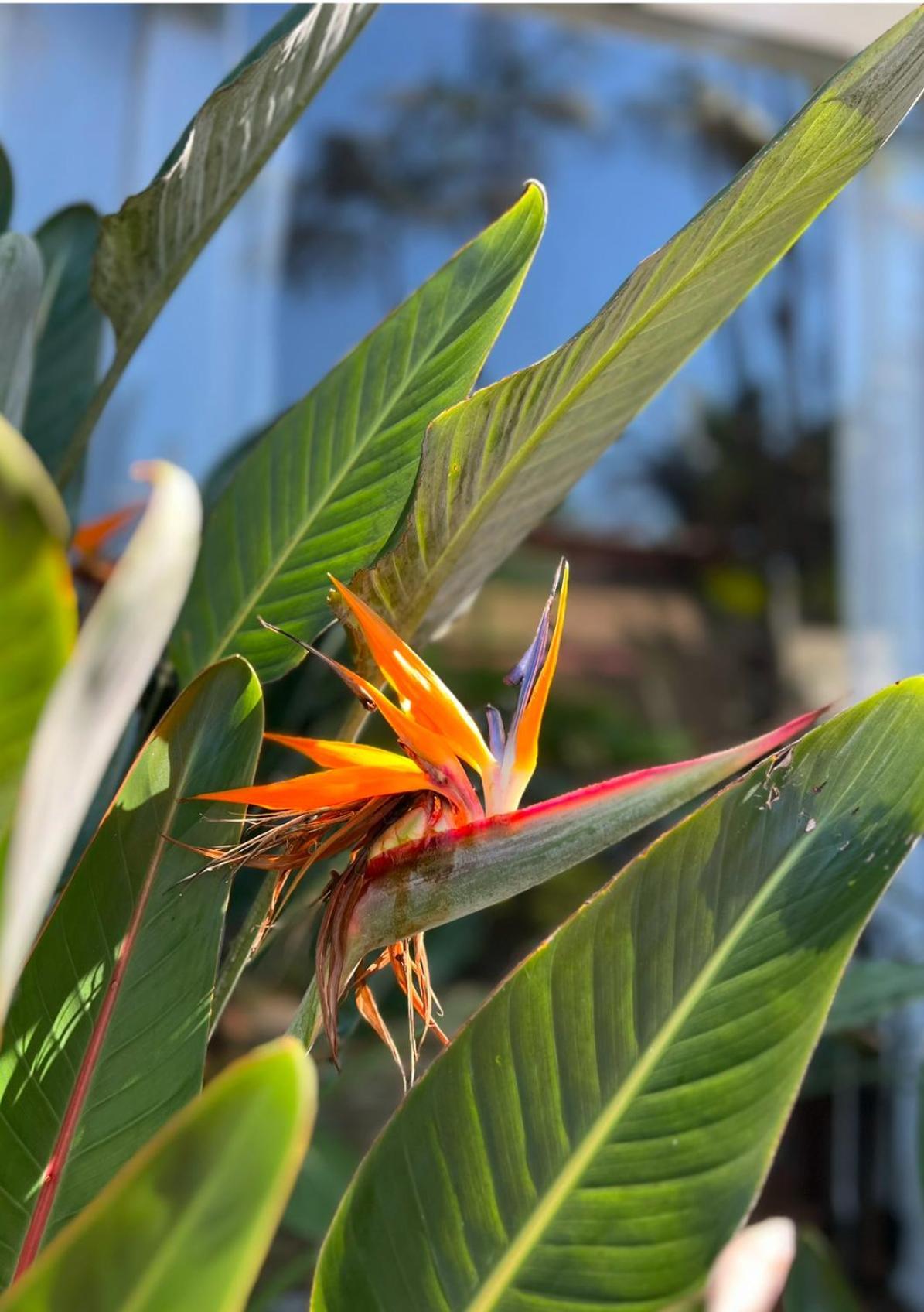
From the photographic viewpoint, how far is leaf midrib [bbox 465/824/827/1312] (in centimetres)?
32

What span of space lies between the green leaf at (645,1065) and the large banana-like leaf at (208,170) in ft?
1.06

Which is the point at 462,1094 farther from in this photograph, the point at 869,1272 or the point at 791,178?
the point at 869,1272

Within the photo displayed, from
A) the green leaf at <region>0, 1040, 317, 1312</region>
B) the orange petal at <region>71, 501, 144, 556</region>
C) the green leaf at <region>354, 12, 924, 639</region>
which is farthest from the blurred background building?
the green leaf at <region>0, 1040, 317, 1312</region>

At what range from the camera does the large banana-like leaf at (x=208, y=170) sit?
424 mm

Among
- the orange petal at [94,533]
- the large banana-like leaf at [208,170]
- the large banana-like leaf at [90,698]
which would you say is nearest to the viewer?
the large banana-like leaf at [90,698]

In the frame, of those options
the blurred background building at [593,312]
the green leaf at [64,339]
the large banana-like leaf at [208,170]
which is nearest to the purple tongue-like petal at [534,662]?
the large banana-like leaf at [208,170]

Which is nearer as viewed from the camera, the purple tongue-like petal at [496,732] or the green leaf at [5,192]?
the purple tongue-like petal at [496,732]

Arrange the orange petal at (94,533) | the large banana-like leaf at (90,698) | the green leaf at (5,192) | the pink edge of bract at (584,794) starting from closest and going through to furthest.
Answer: the large banana-like leaf at (90,698), the pink edge of bract at (584,794), the green leaf at (5,192), the orange petal at (94,533)

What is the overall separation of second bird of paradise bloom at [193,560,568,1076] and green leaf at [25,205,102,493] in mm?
346

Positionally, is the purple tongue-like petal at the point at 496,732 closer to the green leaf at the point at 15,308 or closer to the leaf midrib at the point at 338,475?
the leaf midrib at the point at 338,475

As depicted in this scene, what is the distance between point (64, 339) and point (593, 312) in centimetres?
146

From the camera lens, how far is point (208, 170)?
17.7 inches

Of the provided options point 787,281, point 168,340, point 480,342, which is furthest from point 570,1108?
point 787,281

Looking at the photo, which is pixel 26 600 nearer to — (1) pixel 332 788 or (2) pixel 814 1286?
(1) pixel 332 788
